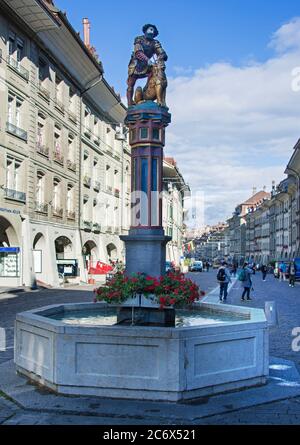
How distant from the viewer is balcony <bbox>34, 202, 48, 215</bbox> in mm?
32806

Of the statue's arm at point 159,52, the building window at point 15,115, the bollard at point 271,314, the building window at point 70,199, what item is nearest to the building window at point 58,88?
the building window at point 15,115

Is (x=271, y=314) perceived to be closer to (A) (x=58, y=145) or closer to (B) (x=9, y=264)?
(B) (x=9, y=264)

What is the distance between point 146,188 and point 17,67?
73.3ft

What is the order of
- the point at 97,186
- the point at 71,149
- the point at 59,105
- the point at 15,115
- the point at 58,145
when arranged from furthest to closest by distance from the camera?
the point at 97,186
the point at 71,149
the point at 58,145
the point at 59,105
the point at 15,115

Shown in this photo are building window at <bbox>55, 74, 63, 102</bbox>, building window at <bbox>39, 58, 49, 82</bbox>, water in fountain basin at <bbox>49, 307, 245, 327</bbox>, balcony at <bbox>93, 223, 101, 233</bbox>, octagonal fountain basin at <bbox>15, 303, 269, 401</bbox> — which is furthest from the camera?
balcony at <bbox>93, 223, 101, 233</bbox>

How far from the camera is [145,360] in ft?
23.0

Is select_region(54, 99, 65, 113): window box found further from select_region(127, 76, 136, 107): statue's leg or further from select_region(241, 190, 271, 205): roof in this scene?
select_region(241, 190, 271, 205): roof

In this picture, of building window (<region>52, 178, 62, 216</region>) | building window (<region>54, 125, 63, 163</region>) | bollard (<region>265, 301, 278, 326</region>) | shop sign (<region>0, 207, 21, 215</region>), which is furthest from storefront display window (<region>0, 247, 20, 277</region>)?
bollard (<region>265, 301, 278, 326</region>)

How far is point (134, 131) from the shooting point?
34.5 ft

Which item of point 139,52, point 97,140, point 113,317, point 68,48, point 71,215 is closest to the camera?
point 139,52

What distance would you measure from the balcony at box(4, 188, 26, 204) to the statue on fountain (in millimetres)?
19341

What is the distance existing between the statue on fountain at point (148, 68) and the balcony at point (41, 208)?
894 inches

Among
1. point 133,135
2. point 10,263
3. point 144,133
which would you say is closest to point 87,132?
point 10,263
